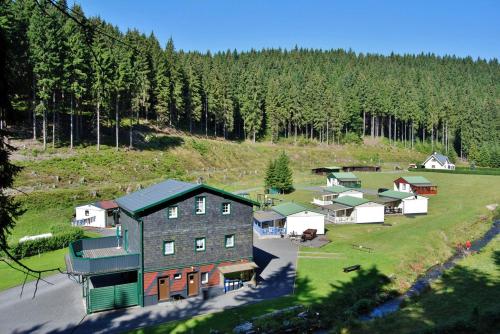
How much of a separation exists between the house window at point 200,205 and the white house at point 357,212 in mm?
28274

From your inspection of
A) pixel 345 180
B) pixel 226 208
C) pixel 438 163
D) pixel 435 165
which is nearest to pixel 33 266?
pixel 226 208

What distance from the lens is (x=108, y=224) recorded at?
50.3 m

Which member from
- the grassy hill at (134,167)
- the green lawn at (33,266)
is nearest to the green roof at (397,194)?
the grassy hill at (134,167)

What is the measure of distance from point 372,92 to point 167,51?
65671mm

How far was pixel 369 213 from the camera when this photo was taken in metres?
55.7

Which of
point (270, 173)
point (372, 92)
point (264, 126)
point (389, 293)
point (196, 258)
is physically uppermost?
point (372, 92)

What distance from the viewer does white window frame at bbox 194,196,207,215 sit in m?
30.6

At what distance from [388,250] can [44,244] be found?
1284 inches

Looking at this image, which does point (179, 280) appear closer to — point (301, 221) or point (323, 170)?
point (301, 221)

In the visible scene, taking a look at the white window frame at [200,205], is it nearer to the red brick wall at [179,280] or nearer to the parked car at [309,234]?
the red brick wall at [179,280]

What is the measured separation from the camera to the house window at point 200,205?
3056 centimetres

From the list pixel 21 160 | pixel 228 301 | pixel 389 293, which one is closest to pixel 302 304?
pixel 228 301

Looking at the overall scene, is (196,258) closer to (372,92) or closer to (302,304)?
(302,304)

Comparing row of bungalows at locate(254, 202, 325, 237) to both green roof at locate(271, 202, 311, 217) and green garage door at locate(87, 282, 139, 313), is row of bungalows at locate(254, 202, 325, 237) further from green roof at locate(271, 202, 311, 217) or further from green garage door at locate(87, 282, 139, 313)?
green garage door at locate(87, 282, 139, 313)
